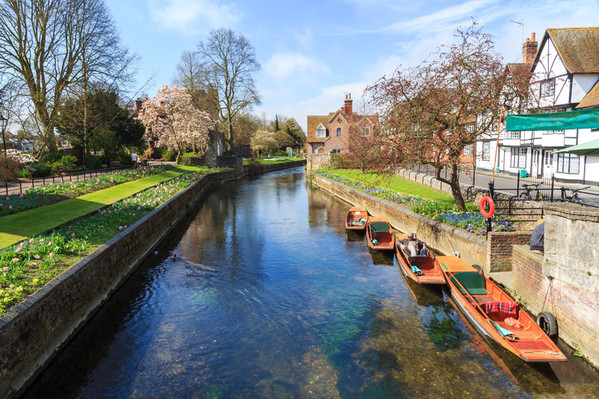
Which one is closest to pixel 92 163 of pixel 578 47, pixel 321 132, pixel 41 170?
pixel 41 170

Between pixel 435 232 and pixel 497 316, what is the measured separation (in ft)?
23.2

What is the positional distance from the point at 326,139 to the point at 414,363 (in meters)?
65.1

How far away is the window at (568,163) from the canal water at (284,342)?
20.4 metres

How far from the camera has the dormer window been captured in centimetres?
7250

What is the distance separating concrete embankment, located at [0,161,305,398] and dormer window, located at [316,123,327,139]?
58781 millimetres

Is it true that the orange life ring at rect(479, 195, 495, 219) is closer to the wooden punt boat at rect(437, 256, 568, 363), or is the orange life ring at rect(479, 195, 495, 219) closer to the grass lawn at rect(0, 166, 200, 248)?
the wooden punt boat at rect(437, 256, 568, 363)

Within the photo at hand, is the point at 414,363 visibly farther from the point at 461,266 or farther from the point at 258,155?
the point at 258,155

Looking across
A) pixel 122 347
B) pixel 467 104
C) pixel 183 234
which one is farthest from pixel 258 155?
pixel 122 347

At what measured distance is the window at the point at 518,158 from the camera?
34.5m

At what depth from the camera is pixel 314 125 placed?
74.6 m

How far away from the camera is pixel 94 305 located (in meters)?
11.0

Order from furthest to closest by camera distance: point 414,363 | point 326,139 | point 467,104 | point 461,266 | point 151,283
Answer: point 326,139 → point 467,104 → point 151,283 → point 461,266 → point 414,363

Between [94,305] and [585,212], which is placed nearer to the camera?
[585,212]

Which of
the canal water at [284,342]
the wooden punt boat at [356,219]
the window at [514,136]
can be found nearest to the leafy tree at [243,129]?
the window at [514,136]
